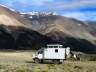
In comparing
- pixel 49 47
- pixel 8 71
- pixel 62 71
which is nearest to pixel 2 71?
pixel 8 71

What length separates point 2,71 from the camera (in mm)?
26203

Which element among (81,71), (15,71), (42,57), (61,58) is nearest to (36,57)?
(42,57)

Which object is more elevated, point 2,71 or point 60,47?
point 60,47

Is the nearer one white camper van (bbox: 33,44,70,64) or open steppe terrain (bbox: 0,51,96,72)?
open steppe terrain (bbox: 0,51,96,72)

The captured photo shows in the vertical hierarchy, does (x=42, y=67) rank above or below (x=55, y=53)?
below

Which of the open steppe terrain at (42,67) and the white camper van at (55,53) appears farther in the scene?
the white camper van at (55,53)

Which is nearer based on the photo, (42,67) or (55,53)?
(42,67)

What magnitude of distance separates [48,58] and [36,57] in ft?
7.87

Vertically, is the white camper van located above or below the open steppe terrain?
above

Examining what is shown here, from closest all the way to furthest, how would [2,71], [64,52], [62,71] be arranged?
[2,71]
[62,71]
[64,52]

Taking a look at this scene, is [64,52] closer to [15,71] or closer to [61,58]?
[61,58]

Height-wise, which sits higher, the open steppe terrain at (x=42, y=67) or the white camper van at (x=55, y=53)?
the white camper van at (x=55, y=53)

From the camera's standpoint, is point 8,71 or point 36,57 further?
point 36,57

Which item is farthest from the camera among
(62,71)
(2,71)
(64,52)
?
(64,52)
